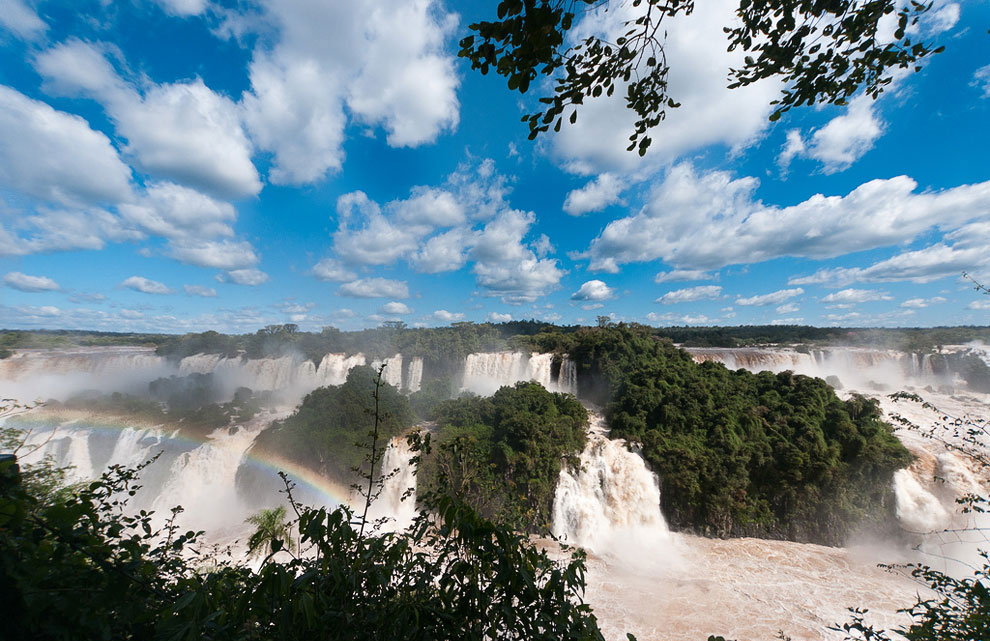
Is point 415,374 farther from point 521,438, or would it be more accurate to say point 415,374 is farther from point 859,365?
point 859,365

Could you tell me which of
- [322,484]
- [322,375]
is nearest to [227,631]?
[322,484]

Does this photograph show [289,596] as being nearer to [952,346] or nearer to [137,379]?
[137,379]

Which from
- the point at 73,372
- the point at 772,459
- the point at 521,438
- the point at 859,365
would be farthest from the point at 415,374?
the point at 859,365

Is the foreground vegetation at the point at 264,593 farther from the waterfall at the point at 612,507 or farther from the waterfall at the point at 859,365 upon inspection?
the waterfall at the point at 859,365

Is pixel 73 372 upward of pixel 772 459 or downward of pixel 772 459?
upward

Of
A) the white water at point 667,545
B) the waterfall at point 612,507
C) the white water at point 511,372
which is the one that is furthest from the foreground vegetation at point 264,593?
the white water at point 511,372

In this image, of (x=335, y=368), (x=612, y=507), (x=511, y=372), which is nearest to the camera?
(x=612, y=507)

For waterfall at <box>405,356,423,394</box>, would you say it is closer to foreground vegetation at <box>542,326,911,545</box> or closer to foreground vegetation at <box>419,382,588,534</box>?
foreground vegetation at <box>419,382,588,534</box>
